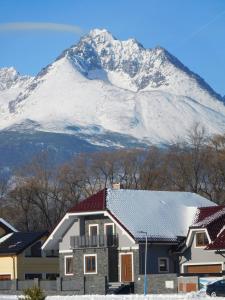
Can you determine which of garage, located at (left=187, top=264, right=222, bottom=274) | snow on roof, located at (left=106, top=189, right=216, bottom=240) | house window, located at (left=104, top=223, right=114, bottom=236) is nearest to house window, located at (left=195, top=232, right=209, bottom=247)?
garage, located at (left=187, top=264, right=222, bottom=274)

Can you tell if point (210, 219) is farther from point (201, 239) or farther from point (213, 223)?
point (201, 239)

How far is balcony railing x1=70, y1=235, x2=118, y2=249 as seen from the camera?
231ft

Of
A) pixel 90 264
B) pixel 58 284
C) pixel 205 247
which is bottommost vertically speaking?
pixel 58 284

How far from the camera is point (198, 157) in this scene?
11638 cm

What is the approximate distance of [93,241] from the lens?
71.1 metres

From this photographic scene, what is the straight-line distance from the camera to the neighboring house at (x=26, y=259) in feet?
257

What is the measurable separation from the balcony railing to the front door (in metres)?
1.31

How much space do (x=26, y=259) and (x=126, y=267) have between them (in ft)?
41.5

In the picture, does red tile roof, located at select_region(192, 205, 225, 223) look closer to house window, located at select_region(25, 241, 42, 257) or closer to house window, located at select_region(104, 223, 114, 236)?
house window, located at select_region(104, 223, 114, 236)

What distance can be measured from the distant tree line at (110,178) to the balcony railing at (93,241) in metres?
38.7

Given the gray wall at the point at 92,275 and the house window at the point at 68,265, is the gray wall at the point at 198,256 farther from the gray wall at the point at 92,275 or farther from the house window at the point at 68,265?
the house window at the point at 68,265

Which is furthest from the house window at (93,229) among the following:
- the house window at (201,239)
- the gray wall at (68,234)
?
the house window at (201,239)

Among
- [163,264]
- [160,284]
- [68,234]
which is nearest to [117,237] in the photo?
[163,264]

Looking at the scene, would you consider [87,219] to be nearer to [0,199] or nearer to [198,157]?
[198,157]
